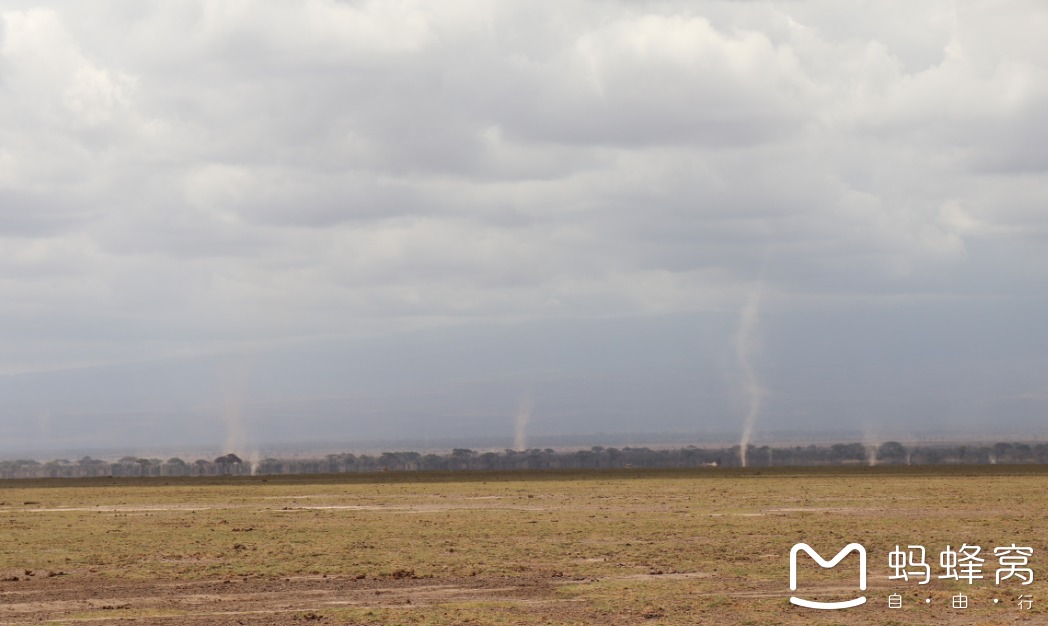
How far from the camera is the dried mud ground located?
2550 centimetres

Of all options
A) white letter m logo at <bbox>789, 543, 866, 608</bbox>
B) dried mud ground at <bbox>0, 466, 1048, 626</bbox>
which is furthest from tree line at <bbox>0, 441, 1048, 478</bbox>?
white letter m logo at <bbox>789, 543, 866, 608</bbox>

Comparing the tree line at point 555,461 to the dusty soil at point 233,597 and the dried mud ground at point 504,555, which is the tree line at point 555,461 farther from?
the dusty soil at point 233,597

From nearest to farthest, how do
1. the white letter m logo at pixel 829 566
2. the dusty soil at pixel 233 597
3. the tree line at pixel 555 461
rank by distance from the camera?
the white letter m logo at pixel 829 566 < the dusty soil at pixel 233 597 < the tree line at pixel 555 461

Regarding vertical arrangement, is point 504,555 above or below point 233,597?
above

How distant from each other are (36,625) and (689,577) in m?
14.0

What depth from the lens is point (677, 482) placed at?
81312mm

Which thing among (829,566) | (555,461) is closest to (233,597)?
(829,566)

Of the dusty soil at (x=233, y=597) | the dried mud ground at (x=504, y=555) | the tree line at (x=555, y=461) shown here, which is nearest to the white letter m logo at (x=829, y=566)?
the dried mud ground at (x=504, y=555)

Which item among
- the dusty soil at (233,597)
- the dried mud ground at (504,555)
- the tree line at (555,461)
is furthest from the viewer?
the tree line at (555,461)

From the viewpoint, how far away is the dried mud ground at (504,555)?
25.5 metres

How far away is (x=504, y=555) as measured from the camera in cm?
3528

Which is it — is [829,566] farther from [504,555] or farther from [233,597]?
[233,597]

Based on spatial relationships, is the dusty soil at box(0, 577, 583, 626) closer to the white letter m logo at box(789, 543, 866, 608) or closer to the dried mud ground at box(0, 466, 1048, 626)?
the dried mud ground at box(0, 466, 1048, 626)

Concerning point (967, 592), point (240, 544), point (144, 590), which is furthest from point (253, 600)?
point (967, 592)
